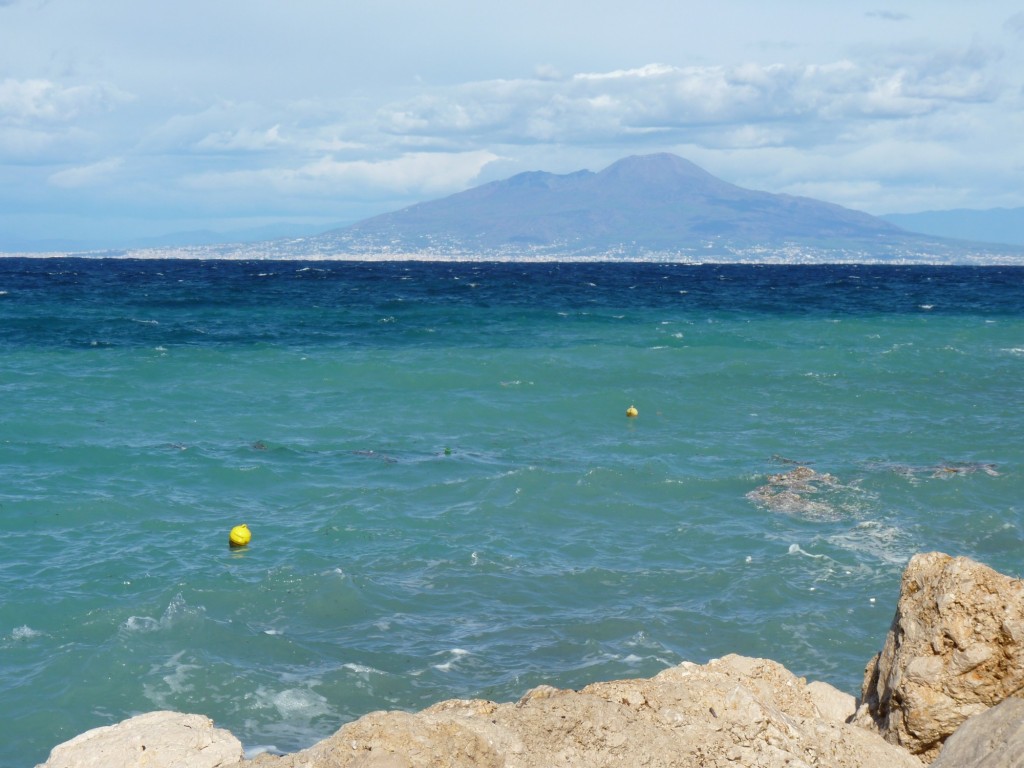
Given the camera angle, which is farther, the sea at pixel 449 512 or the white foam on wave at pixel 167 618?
the white foam on wave at pixel 167 618

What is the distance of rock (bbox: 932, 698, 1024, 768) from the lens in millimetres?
6453

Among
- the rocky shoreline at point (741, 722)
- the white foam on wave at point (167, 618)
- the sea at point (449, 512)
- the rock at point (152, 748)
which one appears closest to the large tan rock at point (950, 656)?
the rocky shoreline at point (741, 722)

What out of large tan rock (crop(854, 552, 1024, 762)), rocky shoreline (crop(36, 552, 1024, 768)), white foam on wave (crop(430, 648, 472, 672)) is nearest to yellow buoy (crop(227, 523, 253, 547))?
white foam on wave (crop(430, 648, 472, 672))

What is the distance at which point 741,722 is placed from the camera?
7.37 metres

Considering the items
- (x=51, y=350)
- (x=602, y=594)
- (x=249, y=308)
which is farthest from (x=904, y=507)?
(x=249, y=308)

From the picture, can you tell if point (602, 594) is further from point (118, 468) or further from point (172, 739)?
point (118, 468)

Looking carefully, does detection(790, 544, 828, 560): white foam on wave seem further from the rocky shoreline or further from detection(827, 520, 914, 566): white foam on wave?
the rocky shoreline

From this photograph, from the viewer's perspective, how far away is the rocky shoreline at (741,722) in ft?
22.6

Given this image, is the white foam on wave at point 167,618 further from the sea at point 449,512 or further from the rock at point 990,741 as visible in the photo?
the rock at point 990,741

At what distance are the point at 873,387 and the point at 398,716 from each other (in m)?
30.1

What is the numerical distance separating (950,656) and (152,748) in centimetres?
637

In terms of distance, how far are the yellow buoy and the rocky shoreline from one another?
29.6 ft

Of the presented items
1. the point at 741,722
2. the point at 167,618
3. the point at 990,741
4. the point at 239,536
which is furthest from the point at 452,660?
the point at 990,741

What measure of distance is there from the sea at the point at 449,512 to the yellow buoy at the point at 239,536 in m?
0.27
